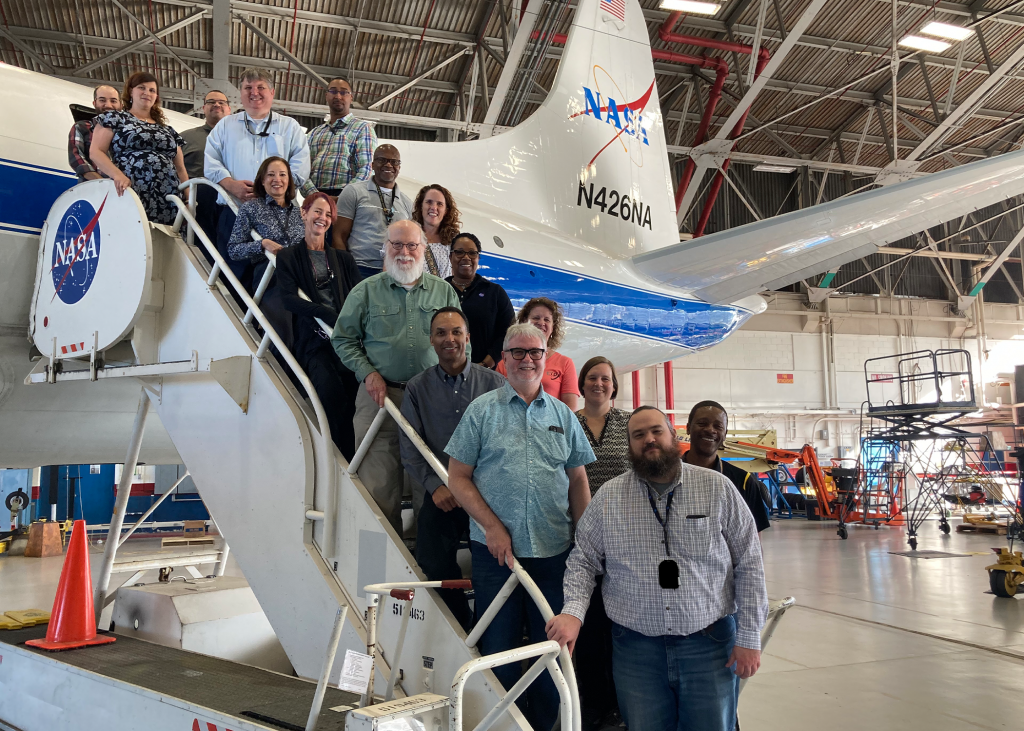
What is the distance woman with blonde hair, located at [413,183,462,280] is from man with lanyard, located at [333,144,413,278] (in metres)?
0.29

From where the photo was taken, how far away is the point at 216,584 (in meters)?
5.51

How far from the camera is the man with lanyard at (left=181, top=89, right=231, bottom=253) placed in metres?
5.12

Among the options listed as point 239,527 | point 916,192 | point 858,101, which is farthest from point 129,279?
point 858,101

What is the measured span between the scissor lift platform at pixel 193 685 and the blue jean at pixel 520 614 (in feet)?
2.18

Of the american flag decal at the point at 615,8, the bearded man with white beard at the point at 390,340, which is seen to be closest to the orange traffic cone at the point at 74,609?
the bearded man with white beard at the point at 390,340

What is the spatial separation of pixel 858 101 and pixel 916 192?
1900 centimetres

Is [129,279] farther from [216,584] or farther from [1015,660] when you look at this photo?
[1015,660]

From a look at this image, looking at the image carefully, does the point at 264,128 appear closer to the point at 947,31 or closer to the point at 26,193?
the point at 26,193

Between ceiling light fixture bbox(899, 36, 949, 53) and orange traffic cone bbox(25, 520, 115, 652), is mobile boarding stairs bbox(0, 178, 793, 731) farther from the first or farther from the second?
ceiling light fixture bbox(899, 36, 949, 53)

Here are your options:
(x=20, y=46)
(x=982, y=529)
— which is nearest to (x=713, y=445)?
(x=982, y=529)

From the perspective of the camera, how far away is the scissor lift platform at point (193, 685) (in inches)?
122

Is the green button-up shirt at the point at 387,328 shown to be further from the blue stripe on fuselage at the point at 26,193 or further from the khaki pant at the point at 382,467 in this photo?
the blue stripe on fuselage at the point at 26,193

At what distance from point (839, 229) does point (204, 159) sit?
5.66 metres

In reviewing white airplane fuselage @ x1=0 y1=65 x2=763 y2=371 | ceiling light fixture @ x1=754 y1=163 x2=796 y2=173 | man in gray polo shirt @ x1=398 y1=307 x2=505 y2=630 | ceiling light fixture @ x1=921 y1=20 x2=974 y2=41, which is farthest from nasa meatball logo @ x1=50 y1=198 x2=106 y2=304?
ceiling light fixture @ x1=754 y1=163 x2=796 y2=173
